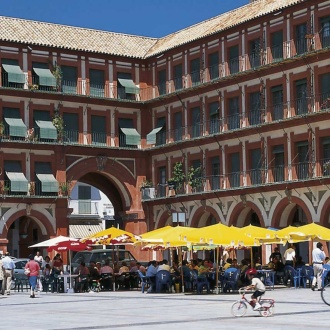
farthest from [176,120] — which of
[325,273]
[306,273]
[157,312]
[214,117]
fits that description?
[157,312]

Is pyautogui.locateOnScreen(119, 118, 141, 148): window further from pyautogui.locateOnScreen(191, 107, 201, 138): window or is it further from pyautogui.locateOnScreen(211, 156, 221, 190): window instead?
pyautogui.locateOnScreen(211, 156, 221, 190): window

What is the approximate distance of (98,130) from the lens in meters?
65.1

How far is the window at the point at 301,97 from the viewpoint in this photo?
54600 mm

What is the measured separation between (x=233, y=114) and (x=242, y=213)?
627cm

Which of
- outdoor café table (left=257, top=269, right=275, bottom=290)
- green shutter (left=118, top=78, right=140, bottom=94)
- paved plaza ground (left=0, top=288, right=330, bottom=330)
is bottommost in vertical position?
paved plaza ground (left=0, top=288, right=330, bottom=330)

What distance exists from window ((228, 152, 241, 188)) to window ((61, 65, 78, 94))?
38.7ft

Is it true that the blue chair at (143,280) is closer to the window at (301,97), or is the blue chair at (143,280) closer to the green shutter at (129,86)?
the window at (301,97)

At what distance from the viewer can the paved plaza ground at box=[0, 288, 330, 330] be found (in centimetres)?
2341

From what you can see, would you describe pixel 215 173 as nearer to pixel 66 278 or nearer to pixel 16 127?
pixel 16 127

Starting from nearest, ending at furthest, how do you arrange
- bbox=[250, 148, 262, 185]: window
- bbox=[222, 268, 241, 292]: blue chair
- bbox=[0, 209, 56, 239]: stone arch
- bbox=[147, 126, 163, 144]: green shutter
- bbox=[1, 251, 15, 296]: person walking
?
bbox=[222, 268, 241, 292]: blue chair → bbox=[1, 251, 15, 296]: person walking → bbox=[250, 148, 262, 185]: window → bbox=[0, 209, 56, 239]: stone arch → bbox=[147, 126, 163, 144]: green shutter

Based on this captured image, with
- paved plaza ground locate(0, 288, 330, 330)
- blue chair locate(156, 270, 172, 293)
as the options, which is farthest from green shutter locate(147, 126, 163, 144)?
paved plaza ground locate(0, 288, 330, 330)

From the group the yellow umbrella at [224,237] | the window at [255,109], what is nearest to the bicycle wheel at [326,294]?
the yellow umbrella at [224,237]

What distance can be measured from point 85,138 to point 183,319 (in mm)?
39945

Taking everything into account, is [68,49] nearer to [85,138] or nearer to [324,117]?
[85,138]
